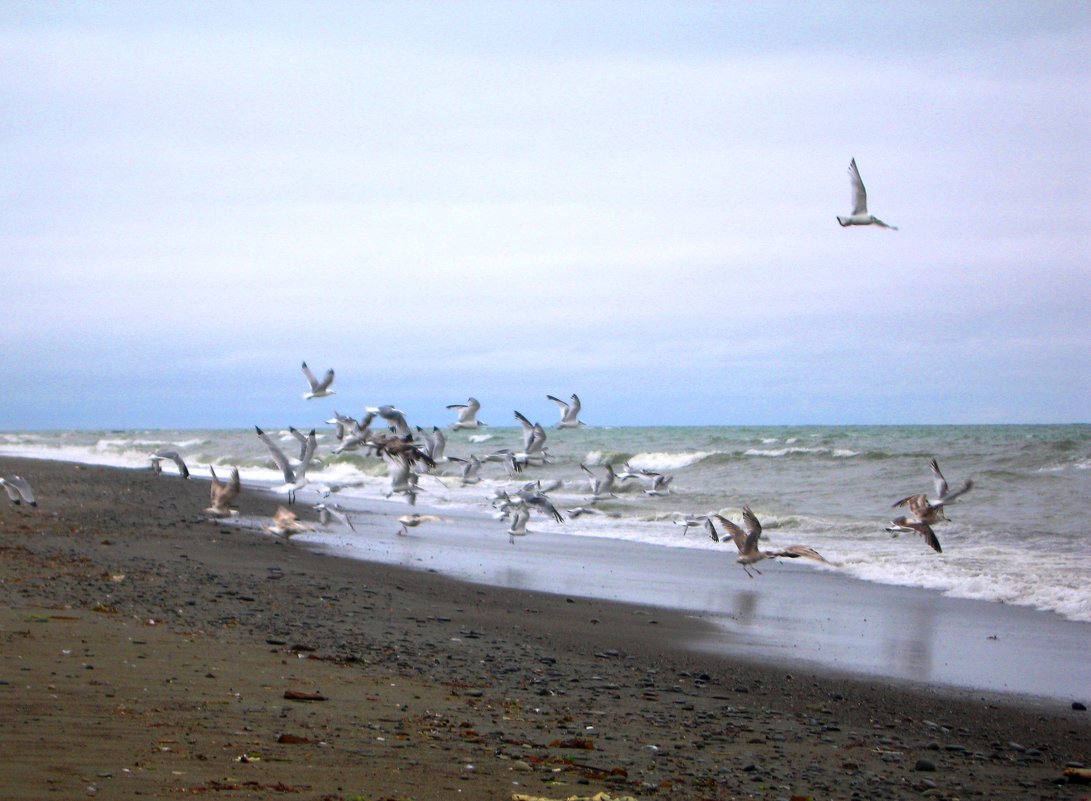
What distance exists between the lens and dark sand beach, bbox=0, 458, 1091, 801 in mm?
5293

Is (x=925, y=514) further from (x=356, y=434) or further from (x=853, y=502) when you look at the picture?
(x=853, y=502)

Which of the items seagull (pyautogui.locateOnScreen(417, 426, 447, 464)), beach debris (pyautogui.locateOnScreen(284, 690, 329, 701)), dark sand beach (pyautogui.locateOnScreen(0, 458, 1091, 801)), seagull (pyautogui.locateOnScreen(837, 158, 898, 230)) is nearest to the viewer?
dark sand beach (pyautogui.locateOnScreen(0, 458, 1091, 801))

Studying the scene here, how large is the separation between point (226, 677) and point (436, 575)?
7.33 m

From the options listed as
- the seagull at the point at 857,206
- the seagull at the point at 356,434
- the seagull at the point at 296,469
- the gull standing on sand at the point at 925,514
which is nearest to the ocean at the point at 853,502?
the gull standing on sand at the point at 925,514

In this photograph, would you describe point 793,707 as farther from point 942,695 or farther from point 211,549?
point 211,549

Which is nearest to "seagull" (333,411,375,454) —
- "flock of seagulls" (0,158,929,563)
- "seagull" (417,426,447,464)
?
"flock of seagulls" (0,158,929,563)

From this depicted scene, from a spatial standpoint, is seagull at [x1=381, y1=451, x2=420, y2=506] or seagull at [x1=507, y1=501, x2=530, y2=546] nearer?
seagull at [x1=381, y1=451, x2=420, y2=506]

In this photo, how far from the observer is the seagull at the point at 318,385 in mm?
16109

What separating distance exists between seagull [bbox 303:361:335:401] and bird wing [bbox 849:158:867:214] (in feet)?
25.4

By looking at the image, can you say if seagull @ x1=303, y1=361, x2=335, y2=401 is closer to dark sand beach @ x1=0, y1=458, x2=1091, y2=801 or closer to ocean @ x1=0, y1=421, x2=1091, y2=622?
ocean @ x1=0, y1=421, x2=1091, y2=622

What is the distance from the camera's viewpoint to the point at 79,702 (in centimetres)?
592

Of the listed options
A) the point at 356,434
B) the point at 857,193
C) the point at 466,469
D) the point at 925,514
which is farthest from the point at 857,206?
the point at 466,469

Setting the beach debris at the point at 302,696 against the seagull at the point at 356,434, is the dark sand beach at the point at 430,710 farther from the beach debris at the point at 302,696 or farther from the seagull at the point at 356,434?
the seagull at the point at 356,434

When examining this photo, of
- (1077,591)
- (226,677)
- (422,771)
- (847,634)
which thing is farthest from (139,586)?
(1077,591)
